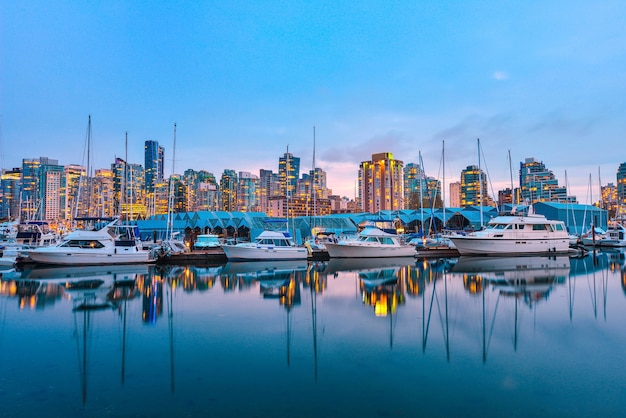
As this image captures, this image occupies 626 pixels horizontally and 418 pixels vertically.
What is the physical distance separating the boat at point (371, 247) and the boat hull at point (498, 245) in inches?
259

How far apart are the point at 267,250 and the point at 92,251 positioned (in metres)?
14.8

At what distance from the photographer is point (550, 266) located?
37156 mm

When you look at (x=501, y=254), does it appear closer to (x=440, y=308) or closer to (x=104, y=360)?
(x=440, y=308)

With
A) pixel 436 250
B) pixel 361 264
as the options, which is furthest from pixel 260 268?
pixel 436 250

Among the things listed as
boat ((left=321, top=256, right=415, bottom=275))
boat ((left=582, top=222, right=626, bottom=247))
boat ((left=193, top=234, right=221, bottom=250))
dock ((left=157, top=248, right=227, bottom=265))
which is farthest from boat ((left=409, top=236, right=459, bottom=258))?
boat ((left=582, top=222, right=626, bottom=247))

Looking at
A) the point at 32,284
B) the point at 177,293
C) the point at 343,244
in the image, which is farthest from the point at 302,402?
the point at 343,244

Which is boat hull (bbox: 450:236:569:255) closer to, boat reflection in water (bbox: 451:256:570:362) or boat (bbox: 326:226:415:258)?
boat reflection in water (bbox: 451:256:570:362)

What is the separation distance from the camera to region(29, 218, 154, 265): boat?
34.5 m

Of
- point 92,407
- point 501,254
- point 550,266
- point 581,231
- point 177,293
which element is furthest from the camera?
point 581,231

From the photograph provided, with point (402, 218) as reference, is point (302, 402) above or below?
below

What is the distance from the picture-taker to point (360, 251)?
42406mm

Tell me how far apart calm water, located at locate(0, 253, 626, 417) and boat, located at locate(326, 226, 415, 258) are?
15.8 m

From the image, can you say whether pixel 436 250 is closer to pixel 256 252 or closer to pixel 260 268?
pixel 256 252

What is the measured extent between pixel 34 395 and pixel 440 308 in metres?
15.5
